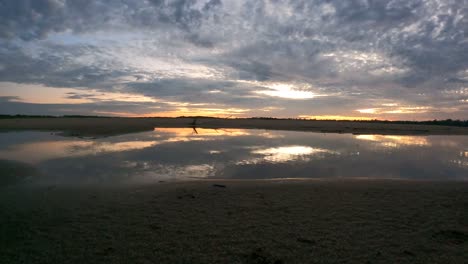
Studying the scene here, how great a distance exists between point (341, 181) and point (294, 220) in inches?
205

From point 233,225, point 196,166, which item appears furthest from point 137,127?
point 233,225

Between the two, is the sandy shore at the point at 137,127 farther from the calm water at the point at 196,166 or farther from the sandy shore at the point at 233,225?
the sandy shore at the point at 233,225

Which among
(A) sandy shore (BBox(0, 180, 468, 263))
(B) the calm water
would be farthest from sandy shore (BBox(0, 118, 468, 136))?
(A) sandy shore (BBox(0, 180, 468, 263))

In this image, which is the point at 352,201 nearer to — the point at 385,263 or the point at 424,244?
the point at 424,244

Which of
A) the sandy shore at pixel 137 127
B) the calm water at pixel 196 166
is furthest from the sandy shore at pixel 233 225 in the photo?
the sandy shore at pixel 137 127

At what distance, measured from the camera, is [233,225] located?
6.37 m

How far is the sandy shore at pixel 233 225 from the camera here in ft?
16.7

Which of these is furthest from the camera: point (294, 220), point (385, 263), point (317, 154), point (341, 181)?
point (317, 154)

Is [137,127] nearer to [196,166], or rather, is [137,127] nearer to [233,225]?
[196,166]

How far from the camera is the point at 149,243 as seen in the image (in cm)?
545

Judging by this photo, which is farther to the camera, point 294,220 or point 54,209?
point 54,209

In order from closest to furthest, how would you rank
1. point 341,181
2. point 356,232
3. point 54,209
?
point 356,232, point 54,209, point 341,181

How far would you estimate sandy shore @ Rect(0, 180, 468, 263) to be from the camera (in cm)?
509

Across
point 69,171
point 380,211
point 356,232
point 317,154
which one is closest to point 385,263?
point 356,232
